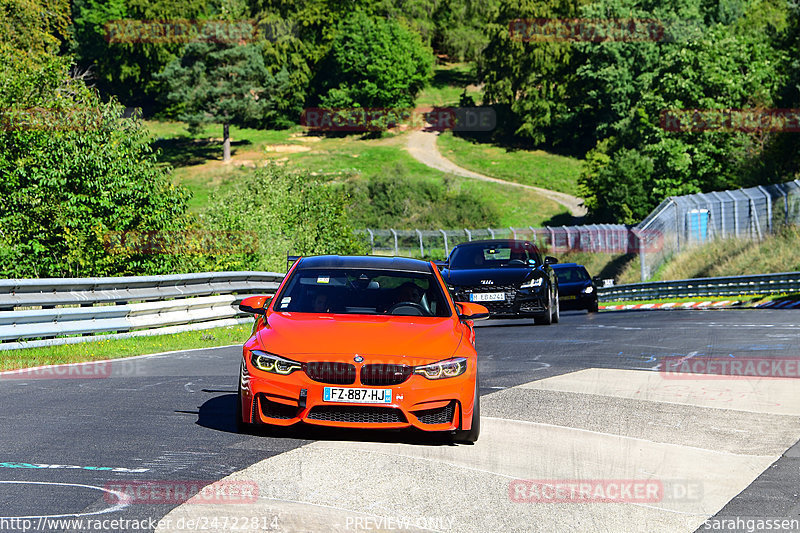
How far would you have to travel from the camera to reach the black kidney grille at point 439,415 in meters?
7.52

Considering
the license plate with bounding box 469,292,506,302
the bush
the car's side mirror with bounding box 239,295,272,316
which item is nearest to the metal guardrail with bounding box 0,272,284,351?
the license plate with bounding box 469,292,506,302

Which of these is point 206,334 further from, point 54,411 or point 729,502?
point 729,502

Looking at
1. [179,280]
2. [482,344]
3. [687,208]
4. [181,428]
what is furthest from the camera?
[687,208]

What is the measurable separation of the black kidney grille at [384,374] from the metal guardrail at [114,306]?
26.9 ft

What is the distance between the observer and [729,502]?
6441mm

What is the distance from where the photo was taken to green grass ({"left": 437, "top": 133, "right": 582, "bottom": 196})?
89812mm

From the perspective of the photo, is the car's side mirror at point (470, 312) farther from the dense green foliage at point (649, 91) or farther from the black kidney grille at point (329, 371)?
the dense green foliage at point (649, 91)

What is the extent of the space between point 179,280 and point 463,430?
1200 centimetres

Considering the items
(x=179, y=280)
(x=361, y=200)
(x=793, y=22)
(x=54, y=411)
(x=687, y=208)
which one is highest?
(x=793, y=22)

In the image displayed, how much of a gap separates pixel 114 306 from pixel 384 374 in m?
10.2

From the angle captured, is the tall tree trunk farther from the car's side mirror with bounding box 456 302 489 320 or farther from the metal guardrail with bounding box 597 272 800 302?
the car's side mirror with bounding box 456 302 489 320

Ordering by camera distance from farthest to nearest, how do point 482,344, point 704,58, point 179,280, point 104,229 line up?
point 704,58, point 104,229, point 179,280, point 482,344

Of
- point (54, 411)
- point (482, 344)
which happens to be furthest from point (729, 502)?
point (482, 344)

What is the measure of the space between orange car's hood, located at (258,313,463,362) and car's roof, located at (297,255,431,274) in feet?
2.61
